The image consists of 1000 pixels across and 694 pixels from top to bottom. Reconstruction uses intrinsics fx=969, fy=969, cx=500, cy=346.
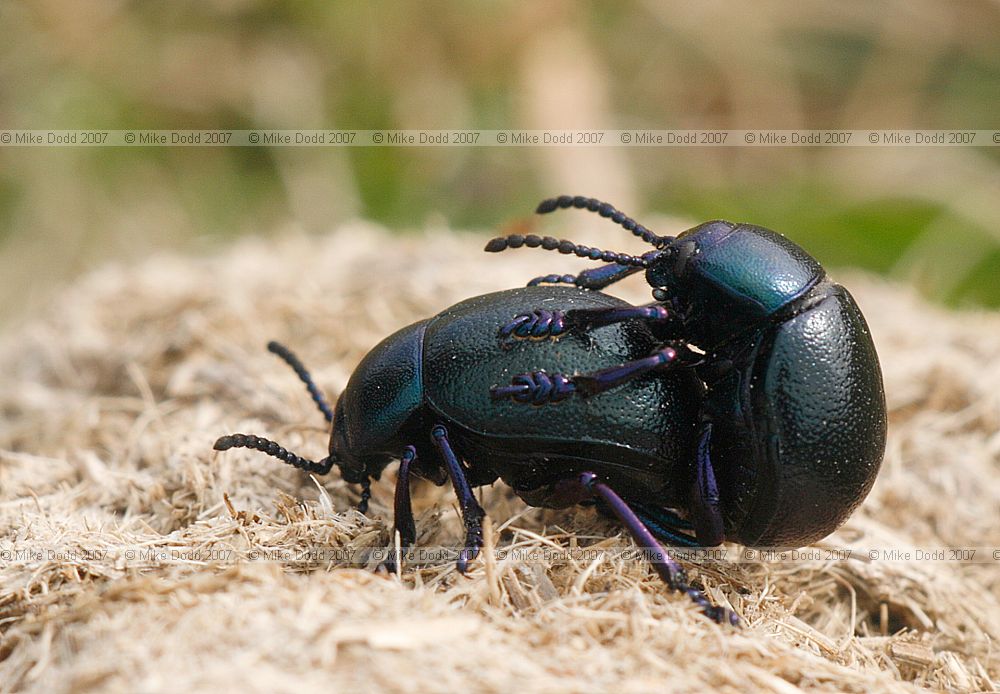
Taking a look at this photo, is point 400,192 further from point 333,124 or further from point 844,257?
point 844,257

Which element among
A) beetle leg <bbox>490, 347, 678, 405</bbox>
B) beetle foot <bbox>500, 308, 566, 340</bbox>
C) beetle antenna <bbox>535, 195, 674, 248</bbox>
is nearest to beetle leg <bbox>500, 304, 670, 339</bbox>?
beetle foot <bbox>500, 308, 566, 340</bbox>

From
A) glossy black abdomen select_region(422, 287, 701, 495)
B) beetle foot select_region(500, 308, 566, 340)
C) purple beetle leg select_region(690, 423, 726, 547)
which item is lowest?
purple beetle leg select_region(690, 423, 726, 547)

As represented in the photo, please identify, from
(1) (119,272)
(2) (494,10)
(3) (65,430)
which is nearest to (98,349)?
(3) (65,430)

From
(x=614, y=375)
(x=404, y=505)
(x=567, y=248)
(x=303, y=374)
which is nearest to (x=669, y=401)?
(x=614, y=375)

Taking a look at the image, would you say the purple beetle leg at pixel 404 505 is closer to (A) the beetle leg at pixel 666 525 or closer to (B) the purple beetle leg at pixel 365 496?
(B) the purple beetle leg at pixel 365 496

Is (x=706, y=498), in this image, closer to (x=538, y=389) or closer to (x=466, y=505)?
(x=538, y=389)

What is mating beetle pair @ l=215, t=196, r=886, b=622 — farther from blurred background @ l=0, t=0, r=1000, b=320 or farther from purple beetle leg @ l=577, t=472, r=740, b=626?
blurred background @ l=0, t=0, r=1000, b=320
